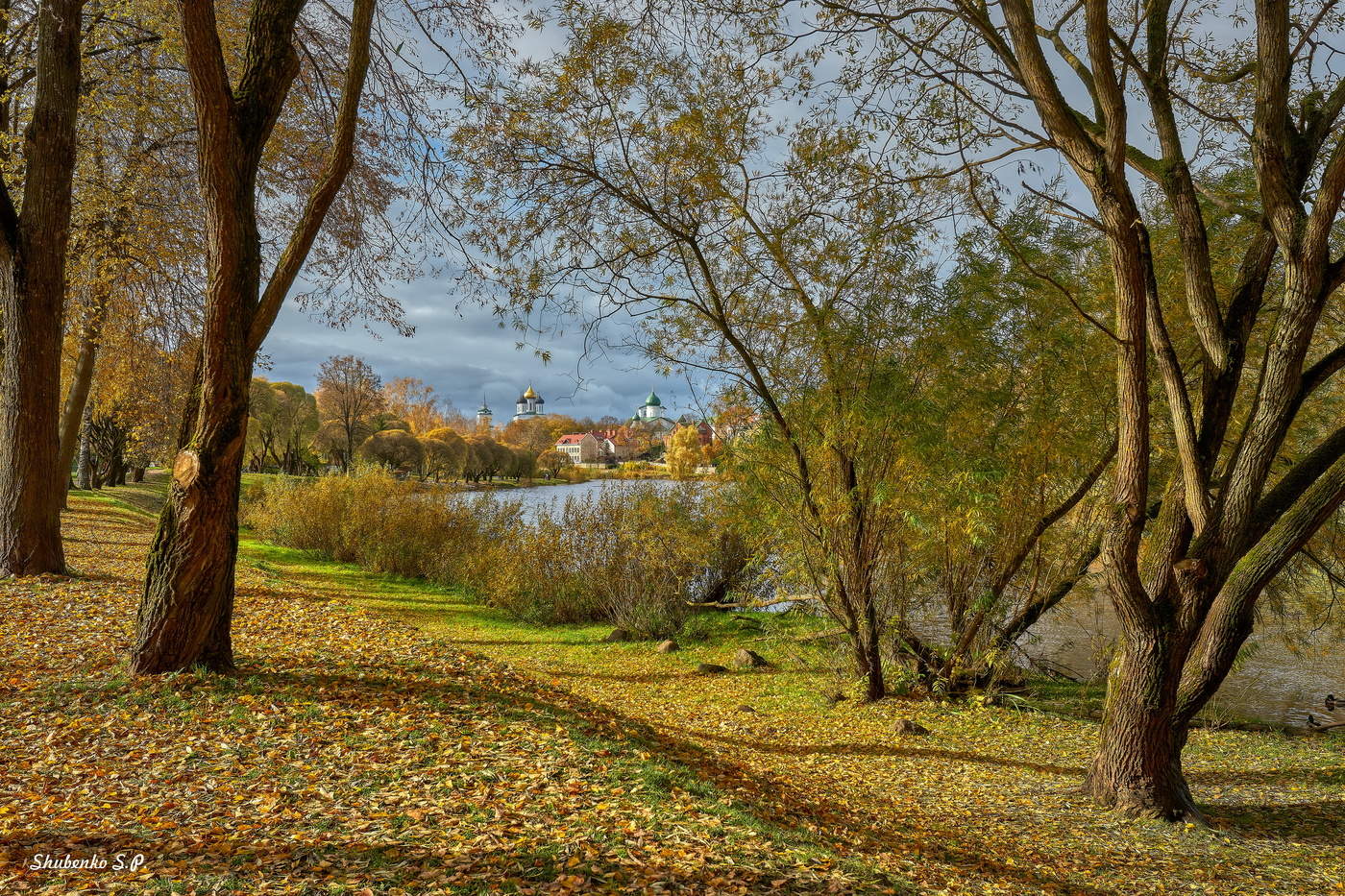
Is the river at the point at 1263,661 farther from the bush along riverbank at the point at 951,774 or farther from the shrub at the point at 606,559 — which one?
the bush along riverbank at the point at 951,774

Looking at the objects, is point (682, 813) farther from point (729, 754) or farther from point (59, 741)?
point (59, 741)

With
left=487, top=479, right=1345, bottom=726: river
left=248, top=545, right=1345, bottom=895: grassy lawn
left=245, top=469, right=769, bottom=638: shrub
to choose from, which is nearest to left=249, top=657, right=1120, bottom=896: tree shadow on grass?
left=248, top=545, right=1345, bottom=895: grassy lawn

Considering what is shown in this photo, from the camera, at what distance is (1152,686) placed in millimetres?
5180

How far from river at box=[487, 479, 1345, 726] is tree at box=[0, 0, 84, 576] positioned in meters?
8.65

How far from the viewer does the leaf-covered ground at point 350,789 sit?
10.1 feet

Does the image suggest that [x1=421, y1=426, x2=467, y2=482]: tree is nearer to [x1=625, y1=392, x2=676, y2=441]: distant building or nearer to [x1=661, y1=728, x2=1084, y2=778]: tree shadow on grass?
[x1=625, y1=392, x2=676, y2=441]: distant building

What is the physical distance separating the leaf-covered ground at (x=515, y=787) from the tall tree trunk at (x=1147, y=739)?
21 centimetres

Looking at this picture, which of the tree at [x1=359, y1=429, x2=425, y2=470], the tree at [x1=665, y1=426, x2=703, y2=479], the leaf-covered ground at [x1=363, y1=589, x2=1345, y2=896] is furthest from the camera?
the tree at [x1=359, y1=429, x2=425, y2=470]

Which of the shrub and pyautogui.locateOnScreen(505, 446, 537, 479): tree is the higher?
pyautogui.locateOnScreen(505, 446, 537, 479): tree

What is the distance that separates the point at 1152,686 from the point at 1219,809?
1.36 m

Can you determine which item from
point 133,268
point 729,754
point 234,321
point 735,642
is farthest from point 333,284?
point 735,642

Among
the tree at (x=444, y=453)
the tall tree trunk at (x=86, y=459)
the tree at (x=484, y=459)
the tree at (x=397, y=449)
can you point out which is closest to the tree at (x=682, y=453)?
the tall tree trunk at (x=86, y=459)

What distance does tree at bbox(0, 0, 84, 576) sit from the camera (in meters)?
7.70

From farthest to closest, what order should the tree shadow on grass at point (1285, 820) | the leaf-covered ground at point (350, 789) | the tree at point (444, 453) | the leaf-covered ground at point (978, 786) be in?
the tree at point (444, 453)
the tree shadow on grass at point (1285, 820)
the leaf-covered ground at point (978, 786)
the leaf-covered ground at point (350, 789)
